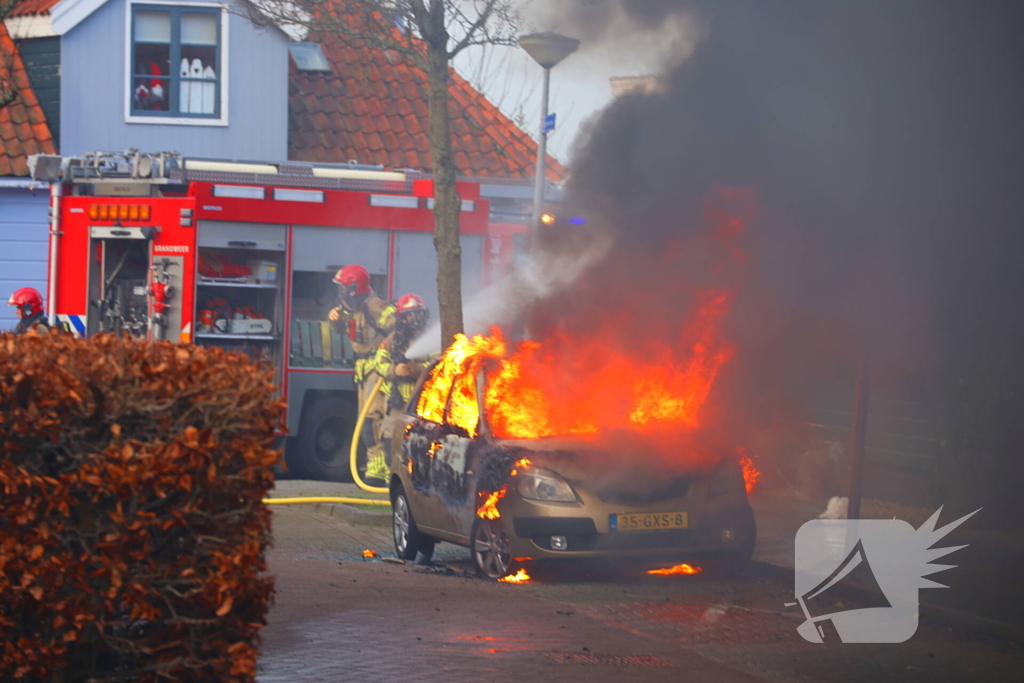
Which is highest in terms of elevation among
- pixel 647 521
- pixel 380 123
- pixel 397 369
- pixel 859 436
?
pixel 380 123

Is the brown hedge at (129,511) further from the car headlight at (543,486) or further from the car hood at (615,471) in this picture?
the car hood at (615,471)

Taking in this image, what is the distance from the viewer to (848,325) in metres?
11.0

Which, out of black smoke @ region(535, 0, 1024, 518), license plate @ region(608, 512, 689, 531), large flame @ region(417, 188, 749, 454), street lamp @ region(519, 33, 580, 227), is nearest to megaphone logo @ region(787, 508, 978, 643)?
license plate @ region(608, 512, 689, 531)

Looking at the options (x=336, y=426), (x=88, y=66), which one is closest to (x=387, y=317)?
(x=336, y=426)

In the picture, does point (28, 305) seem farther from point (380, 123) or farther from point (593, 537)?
point (380, 123)

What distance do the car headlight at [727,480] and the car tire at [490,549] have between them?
1.51 m

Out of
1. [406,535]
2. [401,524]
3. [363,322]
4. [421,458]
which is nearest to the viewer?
[421,458]

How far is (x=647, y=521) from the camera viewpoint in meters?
8.24

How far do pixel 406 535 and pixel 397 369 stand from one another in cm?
362

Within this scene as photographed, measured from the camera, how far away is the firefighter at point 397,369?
13.2m

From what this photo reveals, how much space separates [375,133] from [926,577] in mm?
15383

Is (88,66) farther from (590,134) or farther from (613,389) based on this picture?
(613,389)

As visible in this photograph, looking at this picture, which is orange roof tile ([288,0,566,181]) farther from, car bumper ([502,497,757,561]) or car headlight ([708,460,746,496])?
car bumper ([502,497,757,561])

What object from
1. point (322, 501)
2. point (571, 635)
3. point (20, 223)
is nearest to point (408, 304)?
point (322, 501)
